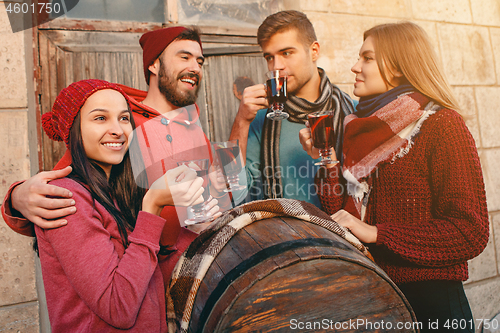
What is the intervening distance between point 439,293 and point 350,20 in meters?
2.03

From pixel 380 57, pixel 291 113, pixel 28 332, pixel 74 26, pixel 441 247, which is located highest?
pixel 74 26

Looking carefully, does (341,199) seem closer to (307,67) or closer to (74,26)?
(307,67)

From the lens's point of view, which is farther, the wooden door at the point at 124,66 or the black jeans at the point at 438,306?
the wooden door at the point at 124,66

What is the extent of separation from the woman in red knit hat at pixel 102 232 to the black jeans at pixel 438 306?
4.57 feet

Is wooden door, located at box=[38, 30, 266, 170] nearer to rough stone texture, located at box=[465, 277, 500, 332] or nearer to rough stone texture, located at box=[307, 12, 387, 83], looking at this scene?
rough stone texture, located at box=[307, 12, 387, 83]

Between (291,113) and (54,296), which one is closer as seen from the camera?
(54,296)

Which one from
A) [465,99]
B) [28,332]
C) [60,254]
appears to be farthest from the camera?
[465,99]

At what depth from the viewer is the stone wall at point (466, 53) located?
244 cm

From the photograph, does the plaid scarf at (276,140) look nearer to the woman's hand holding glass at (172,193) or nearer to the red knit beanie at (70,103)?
the woman's hand holding glass at (172,193)

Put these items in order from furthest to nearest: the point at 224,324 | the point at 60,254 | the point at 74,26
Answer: the point at 74,26, the point at 60,254, the point at 224,324

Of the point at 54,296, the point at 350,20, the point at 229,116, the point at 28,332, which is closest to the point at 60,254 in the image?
the point at 54,296

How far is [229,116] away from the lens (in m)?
2.31

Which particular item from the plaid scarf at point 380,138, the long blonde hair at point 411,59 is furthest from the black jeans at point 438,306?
the long blonde hair at point 411,59

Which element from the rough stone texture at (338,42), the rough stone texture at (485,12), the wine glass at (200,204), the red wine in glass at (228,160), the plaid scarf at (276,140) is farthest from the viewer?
the rough stone texture at (485,12)
